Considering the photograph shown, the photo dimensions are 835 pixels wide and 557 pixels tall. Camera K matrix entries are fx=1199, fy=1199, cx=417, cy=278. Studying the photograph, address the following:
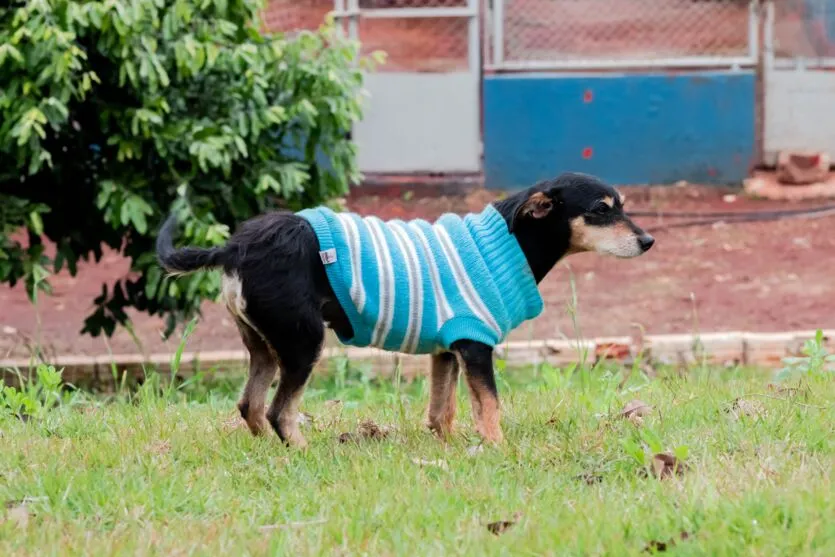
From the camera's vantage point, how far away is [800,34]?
526 inches

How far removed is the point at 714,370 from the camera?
688 cm

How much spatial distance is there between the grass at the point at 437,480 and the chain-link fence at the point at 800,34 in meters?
8.80

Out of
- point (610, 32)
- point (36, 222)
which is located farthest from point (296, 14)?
point (36, 222)

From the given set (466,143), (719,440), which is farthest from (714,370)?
(466,143)

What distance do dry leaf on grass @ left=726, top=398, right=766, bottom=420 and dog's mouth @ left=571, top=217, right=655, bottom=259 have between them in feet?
2.37

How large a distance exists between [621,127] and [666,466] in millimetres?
9843

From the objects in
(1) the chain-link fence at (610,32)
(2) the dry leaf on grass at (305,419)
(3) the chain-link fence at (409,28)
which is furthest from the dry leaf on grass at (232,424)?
(1) the chain-link fence at (610,32)

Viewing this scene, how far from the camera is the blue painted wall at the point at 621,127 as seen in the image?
43.6 feet

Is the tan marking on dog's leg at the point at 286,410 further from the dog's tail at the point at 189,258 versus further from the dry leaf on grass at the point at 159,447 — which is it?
the dog's tail at the point at 189,258

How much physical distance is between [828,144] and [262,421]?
33.7 feet

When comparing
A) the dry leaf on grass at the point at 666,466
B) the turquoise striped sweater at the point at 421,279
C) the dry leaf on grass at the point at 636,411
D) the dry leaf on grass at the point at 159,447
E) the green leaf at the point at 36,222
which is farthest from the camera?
the green leaf at the point at 36,222

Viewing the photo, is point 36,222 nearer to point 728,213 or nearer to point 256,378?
point 256,378

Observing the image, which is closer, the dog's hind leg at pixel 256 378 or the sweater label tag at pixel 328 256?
the sweater label tag at pixel 328 256

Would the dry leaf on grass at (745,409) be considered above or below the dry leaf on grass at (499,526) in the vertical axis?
below
